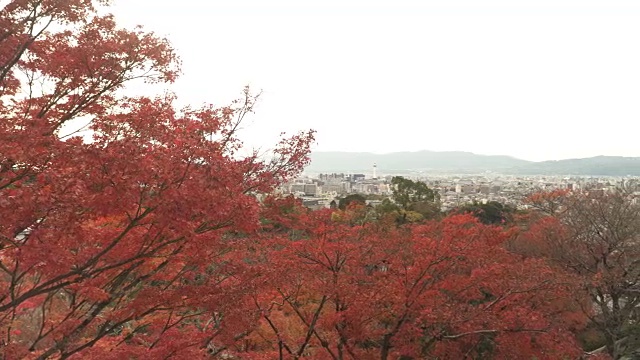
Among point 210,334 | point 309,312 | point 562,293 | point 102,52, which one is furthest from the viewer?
point 309,312

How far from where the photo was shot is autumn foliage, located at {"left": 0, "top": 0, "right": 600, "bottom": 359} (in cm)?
372

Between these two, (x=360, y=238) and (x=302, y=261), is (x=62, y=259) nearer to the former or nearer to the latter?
(x=302, y=261)

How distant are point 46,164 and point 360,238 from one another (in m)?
7.90

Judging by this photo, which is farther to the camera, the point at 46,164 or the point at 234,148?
the point at 234,148

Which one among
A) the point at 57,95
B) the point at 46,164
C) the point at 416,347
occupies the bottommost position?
the point at 416,347

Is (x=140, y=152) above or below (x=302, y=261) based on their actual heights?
above

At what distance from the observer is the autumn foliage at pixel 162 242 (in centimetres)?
372

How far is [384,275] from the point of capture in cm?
960

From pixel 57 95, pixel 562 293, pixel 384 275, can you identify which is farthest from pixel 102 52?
pixel 562 293

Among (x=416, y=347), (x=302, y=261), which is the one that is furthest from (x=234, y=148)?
(x=416, y=347)

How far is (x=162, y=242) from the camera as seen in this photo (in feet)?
16.2

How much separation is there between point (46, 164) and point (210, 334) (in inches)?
164

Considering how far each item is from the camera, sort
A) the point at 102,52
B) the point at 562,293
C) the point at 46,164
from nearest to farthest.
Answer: the point at 46,164, the point at 102,52, the point at 562,293

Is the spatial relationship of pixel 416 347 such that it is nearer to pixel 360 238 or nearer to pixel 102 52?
pixel 360 238
